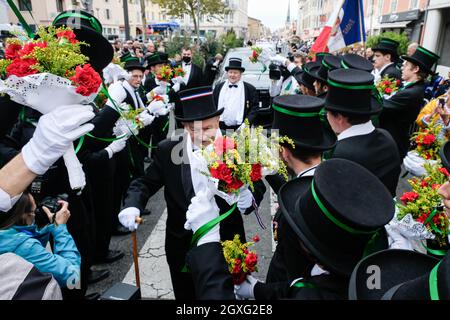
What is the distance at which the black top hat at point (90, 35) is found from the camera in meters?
2.66

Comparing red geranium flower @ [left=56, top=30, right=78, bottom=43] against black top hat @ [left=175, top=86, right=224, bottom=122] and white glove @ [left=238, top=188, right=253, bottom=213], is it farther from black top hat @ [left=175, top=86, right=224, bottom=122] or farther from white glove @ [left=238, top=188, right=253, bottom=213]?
white glove @ [left=238, top=188, right=253, bottom=213]

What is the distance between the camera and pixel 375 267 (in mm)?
1456

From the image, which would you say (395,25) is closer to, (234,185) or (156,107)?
(156,107)

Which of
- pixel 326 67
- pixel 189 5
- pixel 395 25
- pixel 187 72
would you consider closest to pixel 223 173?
pixel 326 67

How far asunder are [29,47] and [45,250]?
119 cm

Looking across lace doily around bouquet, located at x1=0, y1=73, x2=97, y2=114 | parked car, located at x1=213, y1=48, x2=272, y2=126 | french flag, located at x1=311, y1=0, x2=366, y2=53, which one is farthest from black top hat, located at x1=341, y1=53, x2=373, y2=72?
parked car, located at x1=213, y1=48, x2=272, y2=126

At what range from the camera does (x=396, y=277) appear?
1443 millimetres

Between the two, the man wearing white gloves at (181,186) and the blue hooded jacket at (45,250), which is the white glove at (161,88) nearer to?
the man wearing white gloves at (181,186)

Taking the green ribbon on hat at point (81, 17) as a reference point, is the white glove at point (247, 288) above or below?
below

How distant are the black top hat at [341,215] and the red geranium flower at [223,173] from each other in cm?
45

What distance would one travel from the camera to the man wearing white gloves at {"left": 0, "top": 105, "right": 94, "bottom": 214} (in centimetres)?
160

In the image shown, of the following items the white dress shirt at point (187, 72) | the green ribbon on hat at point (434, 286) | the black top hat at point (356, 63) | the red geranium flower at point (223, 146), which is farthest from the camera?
the white dress shirt at point (187, 72)

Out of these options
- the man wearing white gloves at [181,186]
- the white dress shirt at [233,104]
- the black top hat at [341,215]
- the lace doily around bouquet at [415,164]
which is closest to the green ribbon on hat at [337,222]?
the black top hat at [341,215]

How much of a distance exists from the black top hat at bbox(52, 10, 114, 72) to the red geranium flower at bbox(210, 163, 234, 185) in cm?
165
